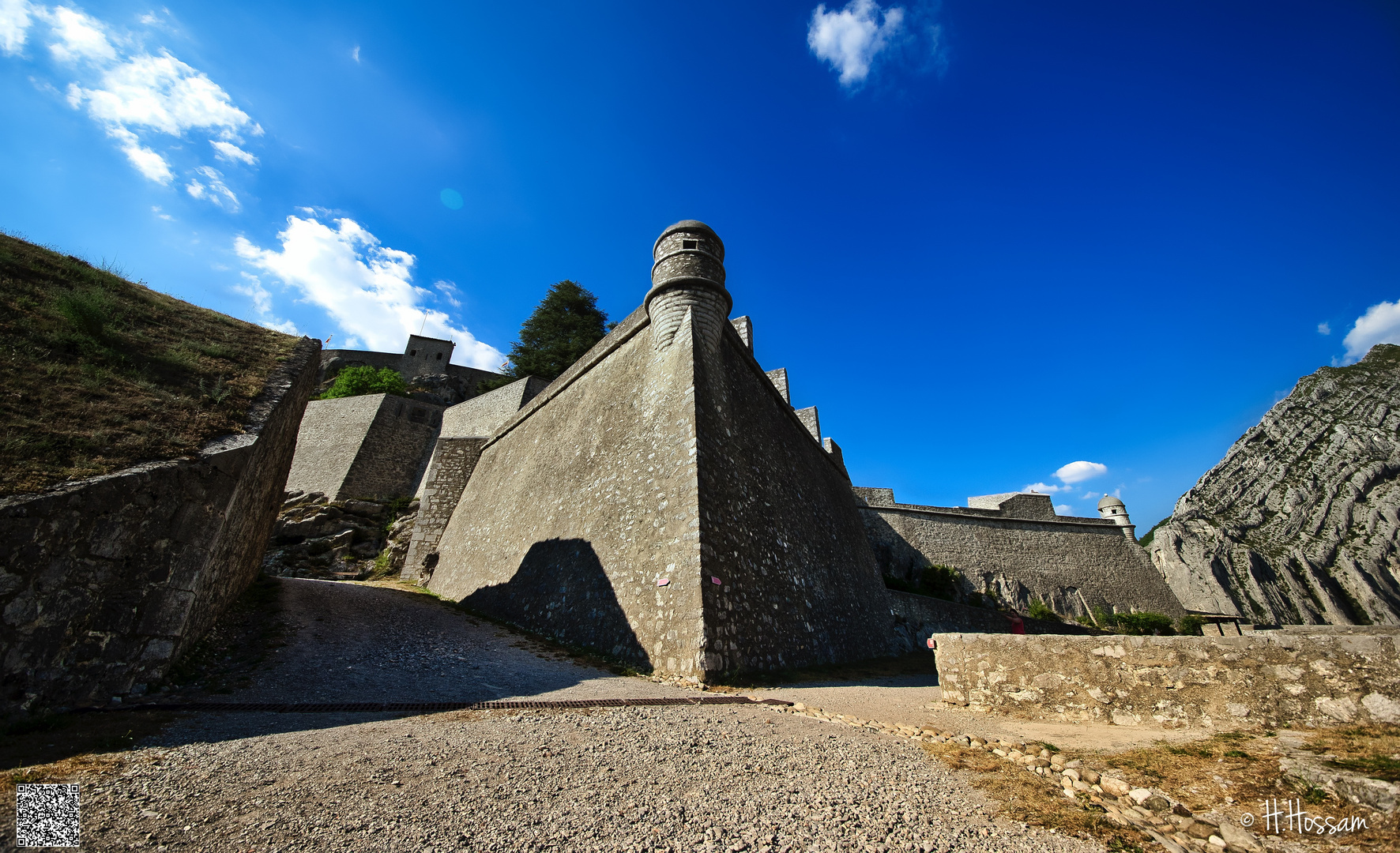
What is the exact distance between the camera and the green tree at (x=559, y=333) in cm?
2966

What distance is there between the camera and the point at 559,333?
30.8 m

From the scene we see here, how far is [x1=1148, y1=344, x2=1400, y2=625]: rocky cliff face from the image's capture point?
29500mm

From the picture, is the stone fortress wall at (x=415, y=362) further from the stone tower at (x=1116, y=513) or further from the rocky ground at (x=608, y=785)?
the stone tower at (x=1116, y=513)

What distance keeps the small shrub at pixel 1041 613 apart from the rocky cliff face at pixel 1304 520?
13407 mm

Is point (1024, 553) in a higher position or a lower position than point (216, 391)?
higher

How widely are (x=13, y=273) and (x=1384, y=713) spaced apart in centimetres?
1540

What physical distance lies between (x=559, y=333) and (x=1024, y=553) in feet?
95.8

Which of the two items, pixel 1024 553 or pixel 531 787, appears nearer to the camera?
pixel 531 787

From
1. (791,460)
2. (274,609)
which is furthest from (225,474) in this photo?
(791,460)

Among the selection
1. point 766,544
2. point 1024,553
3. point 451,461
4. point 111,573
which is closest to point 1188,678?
point 766,544

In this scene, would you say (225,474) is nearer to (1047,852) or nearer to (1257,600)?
(1047,852)

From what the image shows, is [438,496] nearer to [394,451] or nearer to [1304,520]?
[394,451]

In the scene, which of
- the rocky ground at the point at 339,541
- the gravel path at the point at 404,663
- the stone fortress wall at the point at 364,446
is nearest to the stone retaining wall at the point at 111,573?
the gravel path at the point at 404,663

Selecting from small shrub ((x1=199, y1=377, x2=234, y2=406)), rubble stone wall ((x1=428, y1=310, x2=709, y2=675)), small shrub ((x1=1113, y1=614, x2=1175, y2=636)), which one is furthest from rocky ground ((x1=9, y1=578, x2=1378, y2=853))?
small shrub ((x1=1113, y1=614, x2=1175, y2=636))
